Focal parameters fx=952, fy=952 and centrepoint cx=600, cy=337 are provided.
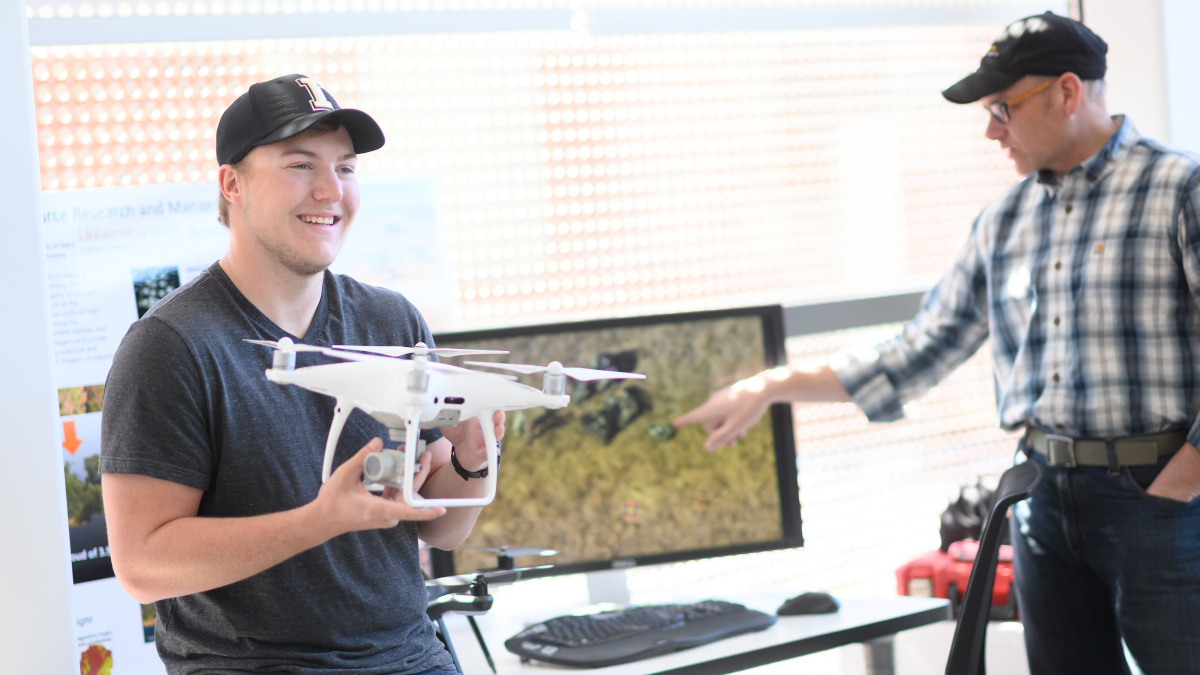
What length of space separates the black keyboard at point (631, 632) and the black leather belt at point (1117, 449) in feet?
2.13

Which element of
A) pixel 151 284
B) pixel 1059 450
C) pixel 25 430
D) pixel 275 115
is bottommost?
pixel 1059 450

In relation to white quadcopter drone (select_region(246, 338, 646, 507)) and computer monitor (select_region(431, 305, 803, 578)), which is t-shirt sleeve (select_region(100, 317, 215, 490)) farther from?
computer monitor (select_region(431, 305, 803, 578))

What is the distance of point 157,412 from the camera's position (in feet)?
4.02

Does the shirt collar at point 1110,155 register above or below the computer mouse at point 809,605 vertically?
above

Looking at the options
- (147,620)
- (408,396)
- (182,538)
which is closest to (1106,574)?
(408,396)

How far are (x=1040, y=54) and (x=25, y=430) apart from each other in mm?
1956

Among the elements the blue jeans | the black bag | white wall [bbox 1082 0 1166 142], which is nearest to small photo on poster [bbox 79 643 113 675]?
the blue jeans

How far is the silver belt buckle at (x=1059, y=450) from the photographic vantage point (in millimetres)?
1842

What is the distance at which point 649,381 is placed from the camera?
2.03 m

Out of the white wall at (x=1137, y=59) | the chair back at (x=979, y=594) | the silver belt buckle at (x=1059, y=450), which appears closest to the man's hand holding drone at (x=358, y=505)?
the chair back at (x=979, y=594)

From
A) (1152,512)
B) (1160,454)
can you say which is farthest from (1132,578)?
(1160,454)

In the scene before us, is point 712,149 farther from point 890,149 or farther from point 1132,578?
point 1132,578

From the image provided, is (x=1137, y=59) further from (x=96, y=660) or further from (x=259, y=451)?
(x=96, y=660)

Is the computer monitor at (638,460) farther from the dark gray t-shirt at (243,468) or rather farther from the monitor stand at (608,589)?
the dark gray t-shirt at (243,468)
